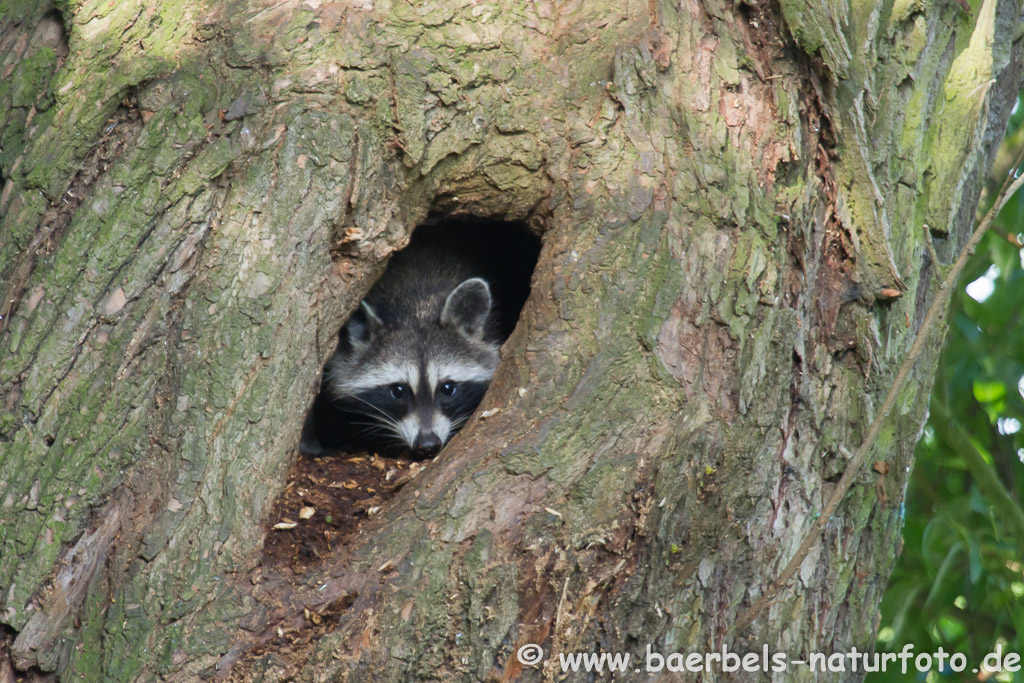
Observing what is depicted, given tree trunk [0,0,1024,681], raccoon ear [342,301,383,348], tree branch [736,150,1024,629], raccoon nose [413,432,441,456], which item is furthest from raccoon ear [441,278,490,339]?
tree branch [736,150,1024,629]

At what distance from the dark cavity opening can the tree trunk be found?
1.50 metres

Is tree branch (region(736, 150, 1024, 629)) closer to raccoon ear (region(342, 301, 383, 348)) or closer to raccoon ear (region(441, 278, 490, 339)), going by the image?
raccoon ear (region(441, 278, 490, 339))

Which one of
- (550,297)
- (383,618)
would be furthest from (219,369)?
(550,297)

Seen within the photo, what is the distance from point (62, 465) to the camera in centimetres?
245

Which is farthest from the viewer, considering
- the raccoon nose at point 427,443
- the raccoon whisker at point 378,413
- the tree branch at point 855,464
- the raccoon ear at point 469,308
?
the raccoon whisker at point 378,413

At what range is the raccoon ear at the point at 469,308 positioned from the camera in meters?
4.39

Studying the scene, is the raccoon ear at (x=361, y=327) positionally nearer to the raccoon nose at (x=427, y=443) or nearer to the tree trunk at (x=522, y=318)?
the raccoon nose at (x=427, y=443)

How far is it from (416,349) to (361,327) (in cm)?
29

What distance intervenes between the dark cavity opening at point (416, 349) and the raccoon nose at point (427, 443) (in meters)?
0.21

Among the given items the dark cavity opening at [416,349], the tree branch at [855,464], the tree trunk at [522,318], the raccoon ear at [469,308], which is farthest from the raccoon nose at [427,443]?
the tree branch at [855,464]

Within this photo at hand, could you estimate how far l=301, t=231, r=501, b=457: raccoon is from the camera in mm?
4613

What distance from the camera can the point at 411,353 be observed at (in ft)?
15.3

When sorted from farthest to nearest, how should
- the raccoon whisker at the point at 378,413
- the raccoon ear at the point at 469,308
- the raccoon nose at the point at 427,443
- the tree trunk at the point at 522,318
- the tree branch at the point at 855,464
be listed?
the raccoon whisker at the point at 378,413
the raccoon ear at the point at 469,308
the raccoon nose at the point at 427,443
the tree branch at the point at 855,464
the tree trunk at the point at 522,318

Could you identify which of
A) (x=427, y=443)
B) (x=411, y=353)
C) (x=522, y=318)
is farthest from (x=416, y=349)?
(x=522, y=318)
